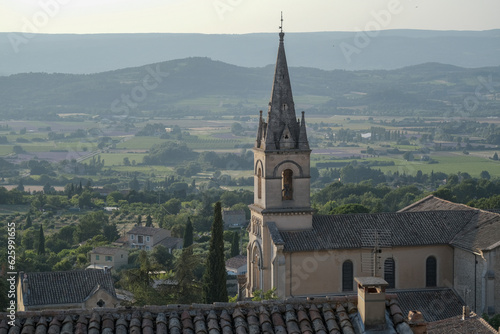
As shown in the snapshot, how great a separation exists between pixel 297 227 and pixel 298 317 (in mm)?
21538

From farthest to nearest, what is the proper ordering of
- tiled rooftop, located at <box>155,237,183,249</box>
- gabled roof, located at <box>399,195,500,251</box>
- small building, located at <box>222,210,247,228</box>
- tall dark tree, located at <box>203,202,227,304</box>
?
small building, located at <box>222,210,247,228</box> → tiled rooftop, located at <box>155,237,183,249</box> → tall dark tree, located at <box>203,202,227,304</box> → gabled roof, located at <box>399,195,500,251</box>

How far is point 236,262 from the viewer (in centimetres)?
5603

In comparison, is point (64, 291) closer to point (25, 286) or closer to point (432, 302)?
point (25, 286)

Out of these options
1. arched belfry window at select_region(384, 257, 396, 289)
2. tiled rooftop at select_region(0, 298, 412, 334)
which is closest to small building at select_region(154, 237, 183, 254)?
arched belfry window at select_region(384, 257, 396, 289)

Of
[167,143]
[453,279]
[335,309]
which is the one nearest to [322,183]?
[167,143]

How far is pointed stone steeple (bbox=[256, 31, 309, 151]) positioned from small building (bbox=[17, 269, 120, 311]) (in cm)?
929

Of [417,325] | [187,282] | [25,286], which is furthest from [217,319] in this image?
[187,282]

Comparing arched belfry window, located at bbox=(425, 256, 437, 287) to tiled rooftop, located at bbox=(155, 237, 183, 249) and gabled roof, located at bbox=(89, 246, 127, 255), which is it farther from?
tiled rooftop, located at bbox=(155, 237, 183, 249)

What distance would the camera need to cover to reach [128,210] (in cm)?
9375

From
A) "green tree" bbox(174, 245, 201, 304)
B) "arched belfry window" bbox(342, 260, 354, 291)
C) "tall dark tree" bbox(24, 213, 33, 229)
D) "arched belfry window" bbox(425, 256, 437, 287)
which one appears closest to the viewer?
"arched belfry window" bbox(342, 260, 354, 291)

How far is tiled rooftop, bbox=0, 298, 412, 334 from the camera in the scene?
13.4 metres

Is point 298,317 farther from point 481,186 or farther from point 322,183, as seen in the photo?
point 322,183

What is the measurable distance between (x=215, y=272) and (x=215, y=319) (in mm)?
22718

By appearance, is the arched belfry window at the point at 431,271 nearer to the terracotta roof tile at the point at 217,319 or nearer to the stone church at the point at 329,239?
the stone church at the point at 329,239
